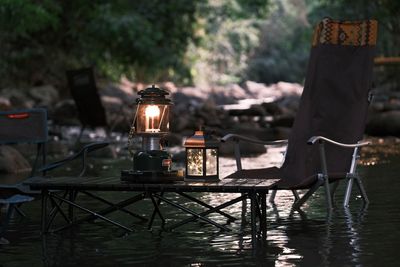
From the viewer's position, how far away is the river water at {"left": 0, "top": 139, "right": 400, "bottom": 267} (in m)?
6.95

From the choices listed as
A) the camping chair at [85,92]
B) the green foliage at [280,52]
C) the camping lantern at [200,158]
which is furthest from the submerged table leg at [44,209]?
the green foliage at [280,52]

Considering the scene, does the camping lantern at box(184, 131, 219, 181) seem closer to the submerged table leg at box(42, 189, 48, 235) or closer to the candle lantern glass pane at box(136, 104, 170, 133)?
the candle lantern glass pane at box(136, 104, 170, 133)

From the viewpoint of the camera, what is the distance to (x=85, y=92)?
1975cm

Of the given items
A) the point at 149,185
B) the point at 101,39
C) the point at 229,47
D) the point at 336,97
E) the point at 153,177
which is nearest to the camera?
the point at 149,185

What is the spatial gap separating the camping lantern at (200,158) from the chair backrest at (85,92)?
1149 cm

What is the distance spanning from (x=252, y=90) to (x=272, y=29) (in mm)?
17484

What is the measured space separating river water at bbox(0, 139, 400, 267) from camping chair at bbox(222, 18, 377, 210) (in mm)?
475

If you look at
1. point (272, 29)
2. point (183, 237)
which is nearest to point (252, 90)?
point (272, 29)

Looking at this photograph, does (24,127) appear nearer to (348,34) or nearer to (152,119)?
(152,119)

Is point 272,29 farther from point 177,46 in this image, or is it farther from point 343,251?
point 343,251

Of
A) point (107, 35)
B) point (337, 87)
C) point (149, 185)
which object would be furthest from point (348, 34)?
point (107, 35)

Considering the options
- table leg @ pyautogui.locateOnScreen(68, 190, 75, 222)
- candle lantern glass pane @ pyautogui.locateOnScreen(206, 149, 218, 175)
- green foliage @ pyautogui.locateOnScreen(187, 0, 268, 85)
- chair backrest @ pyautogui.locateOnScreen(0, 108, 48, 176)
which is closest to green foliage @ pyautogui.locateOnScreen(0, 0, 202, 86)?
chair backrest @ pyautogui.locateOnScreen(0, 108, 48, 176)

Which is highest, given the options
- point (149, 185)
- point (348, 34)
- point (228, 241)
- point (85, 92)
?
point (85, 92)

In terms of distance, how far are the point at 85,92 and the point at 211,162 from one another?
11862 mm
